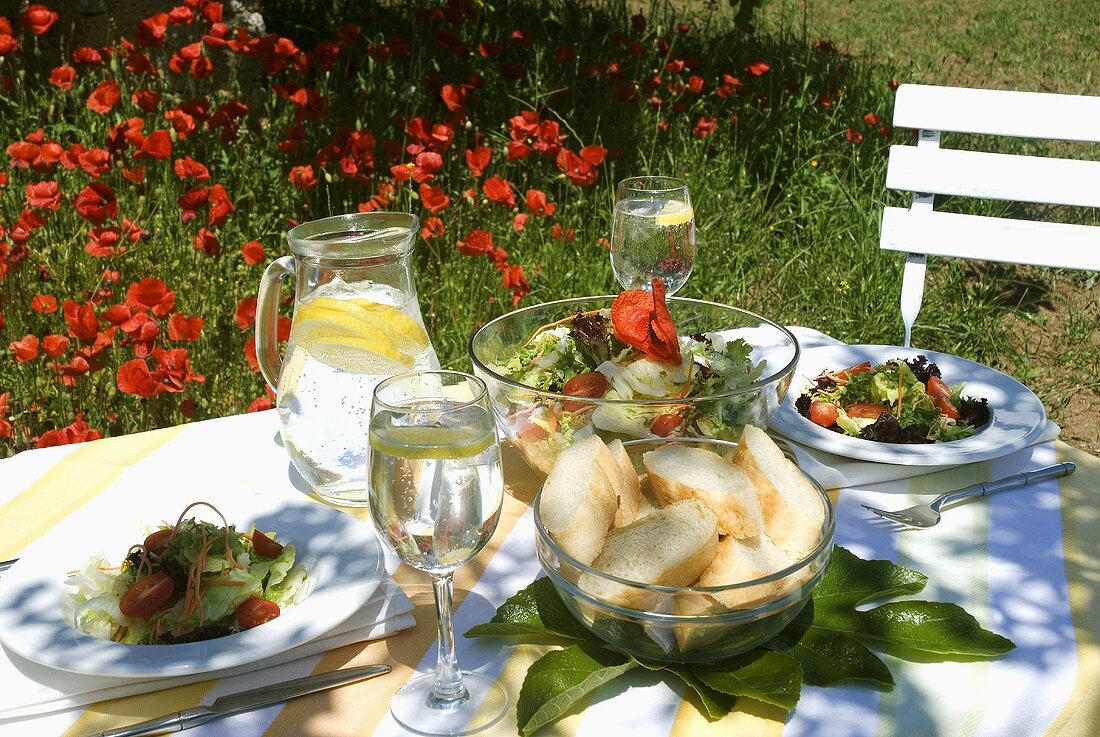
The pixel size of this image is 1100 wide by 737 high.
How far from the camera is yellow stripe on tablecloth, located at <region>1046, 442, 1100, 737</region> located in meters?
1.00

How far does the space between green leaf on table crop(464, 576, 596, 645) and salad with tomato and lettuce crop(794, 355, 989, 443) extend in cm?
61

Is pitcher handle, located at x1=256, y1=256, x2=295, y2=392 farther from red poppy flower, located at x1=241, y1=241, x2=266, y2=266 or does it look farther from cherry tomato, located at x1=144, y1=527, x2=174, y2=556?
red poppy flower, located at x1=241, y1=241, x2=266, y2=266

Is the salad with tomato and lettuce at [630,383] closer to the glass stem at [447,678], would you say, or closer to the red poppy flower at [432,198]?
the glass stem at [447,678]

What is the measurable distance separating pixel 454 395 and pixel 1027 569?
724 millimetres

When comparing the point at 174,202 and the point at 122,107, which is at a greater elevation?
the point at 122,107

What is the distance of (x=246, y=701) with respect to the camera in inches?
39.4

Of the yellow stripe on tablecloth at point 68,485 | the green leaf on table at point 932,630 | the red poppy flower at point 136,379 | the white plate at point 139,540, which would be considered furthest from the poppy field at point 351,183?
the green leaf on table at point 932,630

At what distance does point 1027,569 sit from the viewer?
1.23 meters

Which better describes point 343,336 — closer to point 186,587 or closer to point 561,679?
point 186,587

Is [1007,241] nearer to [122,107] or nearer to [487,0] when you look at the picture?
[122,107]

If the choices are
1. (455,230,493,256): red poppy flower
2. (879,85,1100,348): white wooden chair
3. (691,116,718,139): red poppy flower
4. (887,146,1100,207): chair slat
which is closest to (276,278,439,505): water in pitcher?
(455,230,493,256): red poppy flower

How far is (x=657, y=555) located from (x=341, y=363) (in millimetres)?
531

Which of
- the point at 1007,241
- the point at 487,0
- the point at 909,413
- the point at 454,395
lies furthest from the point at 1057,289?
the point at 454,395

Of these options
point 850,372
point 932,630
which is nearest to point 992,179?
point 850,372
